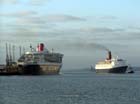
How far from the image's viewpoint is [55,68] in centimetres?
15825

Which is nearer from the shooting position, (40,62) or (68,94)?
(68,94)

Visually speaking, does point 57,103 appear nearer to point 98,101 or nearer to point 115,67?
point 98,101

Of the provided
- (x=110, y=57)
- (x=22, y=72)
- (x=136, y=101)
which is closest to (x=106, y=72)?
(x=110, y=57)

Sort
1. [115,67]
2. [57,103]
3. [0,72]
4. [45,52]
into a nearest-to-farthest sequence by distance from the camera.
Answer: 1. [57,103]
2. [0,72]
3. [45,52]
4. [115,67]

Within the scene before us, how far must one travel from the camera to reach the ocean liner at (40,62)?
152m

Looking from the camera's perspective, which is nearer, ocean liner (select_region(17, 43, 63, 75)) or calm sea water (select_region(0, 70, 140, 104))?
calm sea water (select_region(0, 70, 140, 104))

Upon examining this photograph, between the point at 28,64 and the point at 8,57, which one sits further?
the point at 8,57

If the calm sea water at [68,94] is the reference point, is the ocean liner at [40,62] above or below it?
above

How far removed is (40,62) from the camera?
507 ft

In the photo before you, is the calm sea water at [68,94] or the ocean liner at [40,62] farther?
the ocean liner at [40,62]

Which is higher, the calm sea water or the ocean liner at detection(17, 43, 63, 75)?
the ocean liner at detection(17, 43, 63, 75)

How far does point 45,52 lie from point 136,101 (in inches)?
4420

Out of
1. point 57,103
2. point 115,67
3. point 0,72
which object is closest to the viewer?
point 57,103

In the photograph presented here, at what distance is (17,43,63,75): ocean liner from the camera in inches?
5989
